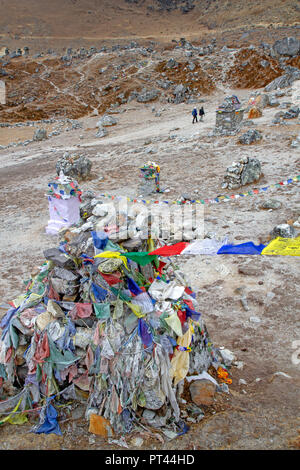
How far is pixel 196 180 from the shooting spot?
14680 mm

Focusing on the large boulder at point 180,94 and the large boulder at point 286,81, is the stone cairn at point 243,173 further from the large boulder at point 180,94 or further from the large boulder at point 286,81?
the large boulder at point 180,94

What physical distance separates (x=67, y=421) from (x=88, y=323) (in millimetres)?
1258

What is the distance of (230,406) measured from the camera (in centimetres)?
472

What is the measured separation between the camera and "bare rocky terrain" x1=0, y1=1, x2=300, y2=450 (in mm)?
4574

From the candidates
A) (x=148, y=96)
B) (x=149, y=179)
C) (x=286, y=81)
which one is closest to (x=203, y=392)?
(x=149, y=179)

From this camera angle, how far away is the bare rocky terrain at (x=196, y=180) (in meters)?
4.57

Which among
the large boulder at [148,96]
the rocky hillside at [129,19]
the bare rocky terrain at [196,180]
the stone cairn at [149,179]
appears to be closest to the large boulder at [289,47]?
the bare rocky terrain at [196,180]

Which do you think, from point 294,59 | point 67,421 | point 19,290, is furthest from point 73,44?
point 67,421

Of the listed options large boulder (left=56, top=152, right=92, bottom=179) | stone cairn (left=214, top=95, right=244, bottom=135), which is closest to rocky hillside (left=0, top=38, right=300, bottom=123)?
stone cairn (left=214, top=95, right=244, bottom=135)

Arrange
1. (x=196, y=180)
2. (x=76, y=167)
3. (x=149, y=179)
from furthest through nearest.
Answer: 1. (x=76, y=167)
2. (x=196, y=180)
3. (x=149, y=179)

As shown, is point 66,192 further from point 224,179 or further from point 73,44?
point 73,44

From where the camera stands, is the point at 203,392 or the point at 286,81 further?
the point at 286,81

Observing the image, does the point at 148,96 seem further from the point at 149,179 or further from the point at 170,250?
the point at 170,250

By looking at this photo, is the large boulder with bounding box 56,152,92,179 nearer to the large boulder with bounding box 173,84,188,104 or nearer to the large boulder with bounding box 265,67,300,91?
the large boulder with bounding box 173,84,188,104
